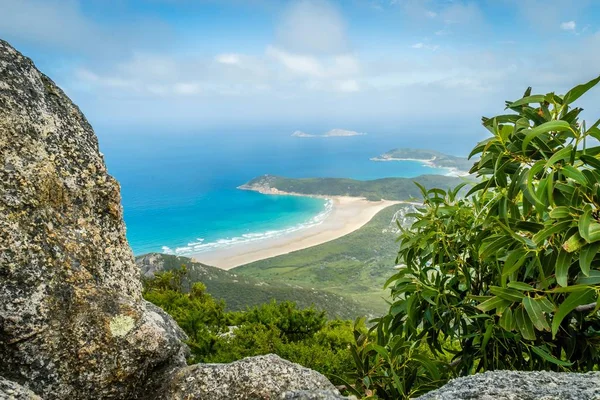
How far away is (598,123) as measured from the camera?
2008 millimetres

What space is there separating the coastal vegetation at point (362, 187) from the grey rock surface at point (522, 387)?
138m

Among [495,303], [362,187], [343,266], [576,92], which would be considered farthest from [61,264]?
[362,187]

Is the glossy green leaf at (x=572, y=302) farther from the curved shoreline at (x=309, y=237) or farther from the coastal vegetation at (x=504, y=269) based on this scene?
the curved shoreline at (x=309, y=237)

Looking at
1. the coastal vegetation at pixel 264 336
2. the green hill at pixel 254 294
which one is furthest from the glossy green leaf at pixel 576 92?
the green hill at pixel 254 294

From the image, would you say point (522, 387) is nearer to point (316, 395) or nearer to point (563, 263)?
point (563, 263)

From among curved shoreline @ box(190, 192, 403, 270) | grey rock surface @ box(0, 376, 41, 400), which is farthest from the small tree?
curved shoreline @ box(190, 192, 403, 270)

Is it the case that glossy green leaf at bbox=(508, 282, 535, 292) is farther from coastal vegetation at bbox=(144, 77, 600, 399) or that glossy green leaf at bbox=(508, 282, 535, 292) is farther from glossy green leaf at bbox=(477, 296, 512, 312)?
glossy green leaf at bbox=(477, 296, 512, 312)

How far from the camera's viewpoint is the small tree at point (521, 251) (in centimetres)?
203

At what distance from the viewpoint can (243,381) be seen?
3502 millimetres

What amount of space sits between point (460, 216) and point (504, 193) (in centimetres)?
115

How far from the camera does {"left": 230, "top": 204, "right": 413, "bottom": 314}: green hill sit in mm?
86000

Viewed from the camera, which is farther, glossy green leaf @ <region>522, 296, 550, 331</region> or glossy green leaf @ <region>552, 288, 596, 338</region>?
glossy green leaf @ <region>522, 296, 550, 331</region>

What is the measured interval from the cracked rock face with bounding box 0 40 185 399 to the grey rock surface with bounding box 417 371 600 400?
2683 millimetres

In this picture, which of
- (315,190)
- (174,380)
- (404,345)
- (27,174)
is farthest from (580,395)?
(315,190)
